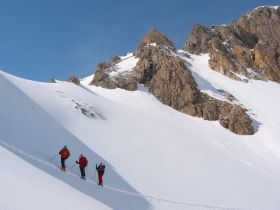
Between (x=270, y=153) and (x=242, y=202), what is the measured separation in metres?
14.0

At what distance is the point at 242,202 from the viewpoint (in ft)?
42.1

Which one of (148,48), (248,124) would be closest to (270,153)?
(248,124)

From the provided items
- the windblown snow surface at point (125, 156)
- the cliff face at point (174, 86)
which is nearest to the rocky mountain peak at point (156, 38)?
the cliff face at point (174, 86)

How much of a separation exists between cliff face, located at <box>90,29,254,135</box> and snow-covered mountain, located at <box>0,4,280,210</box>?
1.92 m

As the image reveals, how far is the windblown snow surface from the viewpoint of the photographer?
5711 mm

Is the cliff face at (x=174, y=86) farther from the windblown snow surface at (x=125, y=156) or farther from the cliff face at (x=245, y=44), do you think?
the cliff face at (x=245, y=44)

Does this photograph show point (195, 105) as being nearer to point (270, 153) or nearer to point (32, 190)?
point (270, 153)

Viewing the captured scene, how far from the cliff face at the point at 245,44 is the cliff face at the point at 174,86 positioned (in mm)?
16208

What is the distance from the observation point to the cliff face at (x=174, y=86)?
29.7 m

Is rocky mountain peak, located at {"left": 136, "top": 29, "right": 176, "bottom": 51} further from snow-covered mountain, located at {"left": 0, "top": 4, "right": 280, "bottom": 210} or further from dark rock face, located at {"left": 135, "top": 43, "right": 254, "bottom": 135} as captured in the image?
snow-covered mountain, located at {"left": 0, "top": 4, "right": 280, "bottom": 210}

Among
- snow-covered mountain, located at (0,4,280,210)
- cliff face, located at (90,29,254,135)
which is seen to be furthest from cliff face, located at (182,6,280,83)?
snow-covered mountain, located at (0,4,280,210)

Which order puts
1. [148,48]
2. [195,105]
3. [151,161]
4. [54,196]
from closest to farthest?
[54,196] < [151,161] < [195,105] < [148,48]

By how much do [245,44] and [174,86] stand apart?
42.3 meters

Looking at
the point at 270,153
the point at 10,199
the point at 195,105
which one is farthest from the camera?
the point at 195,105
